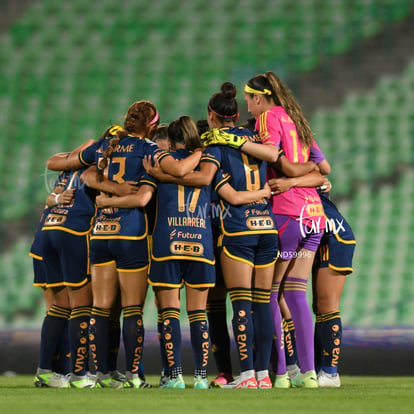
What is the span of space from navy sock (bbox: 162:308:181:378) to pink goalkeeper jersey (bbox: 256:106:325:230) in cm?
96

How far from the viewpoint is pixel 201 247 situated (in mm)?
5359

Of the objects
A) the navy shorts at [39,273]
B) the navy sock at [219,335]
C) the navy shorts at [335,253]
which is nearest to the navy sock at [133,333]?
the navy sock at [219,335]

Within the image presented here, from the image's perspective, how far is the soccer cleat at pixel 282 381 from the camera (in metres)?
5.55

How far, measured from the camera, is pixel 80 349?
5.68 m

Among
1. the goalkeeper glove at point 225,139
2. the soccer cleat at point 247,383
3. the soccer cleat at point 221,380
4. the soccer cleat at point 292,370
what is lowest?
the soccer cleat at point 221,380

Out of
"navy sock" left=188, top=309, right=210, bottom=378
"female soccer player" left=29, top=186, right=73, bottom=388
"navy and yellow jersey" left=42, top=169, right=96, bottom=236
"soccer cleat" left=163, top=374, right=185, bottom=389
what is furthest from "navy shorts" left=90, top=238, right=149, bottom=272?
"soccer cleat" left=163, top=374, right=185, bottom=389

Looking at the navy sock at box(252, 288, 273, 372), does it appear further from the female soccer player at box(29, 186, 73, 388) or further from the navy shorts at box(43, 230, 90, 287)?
the female soccer player at box(29, 186, 73, 388)

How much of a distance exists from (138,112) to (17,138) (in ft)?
22.4

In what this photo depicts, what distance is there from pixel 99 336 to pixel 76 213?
86 centimetres

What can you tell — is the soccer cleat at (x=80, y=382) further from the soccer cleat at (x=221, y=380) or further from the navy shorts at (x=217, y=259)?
the navy shorts at (x=217, y=259)

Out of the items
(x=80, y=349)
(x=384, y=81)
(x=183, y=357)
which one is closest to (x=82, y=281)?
(x=80, y=349)

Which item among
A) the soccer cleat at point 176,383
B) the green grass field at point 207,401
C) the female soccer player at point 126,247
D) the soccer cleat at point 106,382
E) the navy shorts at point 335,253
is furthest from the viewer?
the navy shorts at point 335,253

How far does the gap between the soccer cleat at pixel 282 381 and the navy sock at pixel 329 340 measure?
15.0 inches

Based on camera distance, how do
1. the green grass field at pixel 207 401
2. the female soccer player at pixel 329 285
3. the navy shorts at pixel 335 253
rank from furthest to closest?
the navy shorts at pixel 335 253
the female soccer player at pixel 329 285
the green grass field at pixel 207 401
